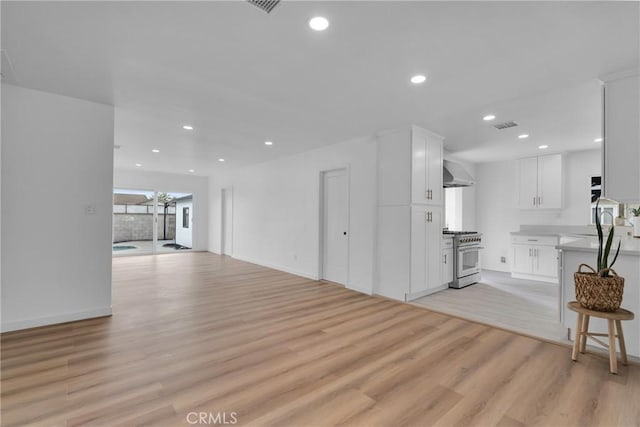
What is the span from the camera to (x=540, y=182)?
598 centimetres

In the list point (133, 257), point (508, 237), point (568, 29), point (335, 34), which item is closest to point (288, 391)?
point (335, 34)

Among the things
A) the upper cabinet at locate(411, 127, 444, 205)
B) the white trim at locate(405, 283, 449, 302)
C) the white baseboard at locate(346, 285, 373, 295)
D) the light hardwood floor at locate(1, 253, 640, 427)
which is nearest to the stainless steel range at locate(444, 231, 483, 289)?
the white trim at locate(405, 283, 449, 302)

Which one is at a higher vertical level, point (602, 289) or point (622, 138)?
point (622, 138)

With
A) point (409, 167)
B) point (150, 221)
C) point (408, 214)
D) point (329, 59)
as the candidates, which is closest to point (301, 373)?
point (329, 59)

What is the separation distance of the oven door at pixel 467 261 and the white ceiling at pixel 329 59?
2207 millimetres

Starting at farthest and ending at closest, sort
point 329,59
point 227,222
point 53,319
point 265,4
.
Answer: point 227,222 < point 53,319 < point 329,59 < point 265,4

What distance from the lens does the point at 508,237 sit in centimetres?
659

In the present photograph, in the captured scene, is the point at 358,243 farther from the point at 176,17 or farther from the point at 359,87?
the point at 176,17

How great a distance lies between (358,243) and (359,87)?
→ 2.58m

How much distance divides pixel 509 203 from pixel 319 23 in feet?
21.0

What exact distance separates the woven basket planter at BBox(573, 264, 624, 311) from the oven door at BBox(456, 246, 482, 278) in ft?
8.78

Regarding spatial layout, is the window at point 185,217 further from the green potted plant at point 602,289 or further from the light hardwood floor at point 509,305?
the green potted plant at point 602,289

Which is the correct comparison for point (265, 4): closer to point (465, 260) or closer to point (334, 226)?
point (334, 226)

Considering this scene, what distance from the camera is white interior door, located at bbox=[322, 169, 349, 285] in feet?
17.1
